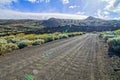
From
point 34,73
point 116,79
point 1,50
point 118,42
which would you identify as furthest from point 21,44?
point 116,79

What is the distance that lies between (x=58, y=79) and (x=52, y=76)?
69 cm

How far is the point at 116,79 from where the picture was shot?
11.4 metres

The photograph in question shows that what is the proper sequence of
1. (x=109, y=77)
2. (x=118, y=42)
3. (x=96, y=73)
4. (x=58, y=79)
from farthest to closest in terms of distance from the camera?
(x=118, y=42)
(x=96, y=73)
(x=109, y=77)
(x=58, y=79)

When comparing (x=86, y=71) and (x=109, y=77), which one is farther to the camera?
(x=86, y=71)

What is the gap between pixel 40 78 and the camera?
11.1m

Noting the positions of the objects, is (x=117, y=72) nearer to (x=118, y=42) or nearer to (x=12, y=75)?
(x=12, y=75)

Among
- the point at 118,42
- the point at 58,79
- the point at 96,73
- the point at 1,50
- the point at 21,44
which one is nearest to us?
the point at 58,79

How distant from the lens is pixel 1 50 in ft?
73.6

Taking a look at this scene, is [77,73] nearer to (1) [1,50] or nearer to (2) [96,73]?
(2) [96,73]

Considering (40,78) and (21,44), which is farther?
(21,44)

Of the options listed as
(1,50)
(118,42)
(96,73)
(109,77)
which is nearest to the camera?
(109,77)

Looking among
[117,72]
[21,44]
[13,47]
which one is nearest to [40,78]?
[117,72]

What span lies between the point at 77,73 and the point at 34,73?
2.25 m

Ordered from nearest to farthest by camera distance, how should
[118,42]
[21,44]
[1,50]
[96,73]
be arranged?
[96,73] < [1,50] < [118,42] < [21,44]
